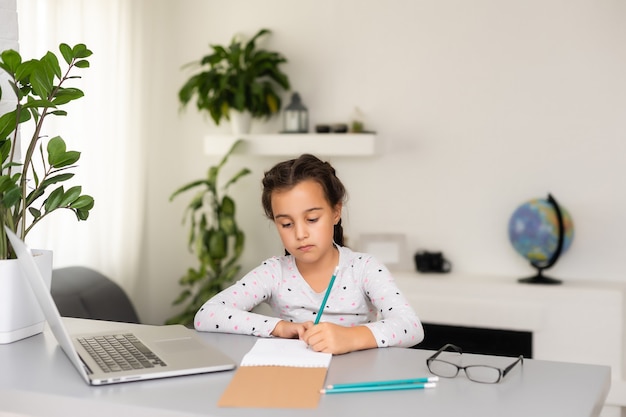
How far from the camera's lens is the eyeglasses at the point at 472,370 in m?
1.35

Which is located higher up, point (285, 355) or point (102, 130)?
point (102, 130)

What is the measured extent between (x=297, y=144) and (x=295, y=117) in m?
0.16

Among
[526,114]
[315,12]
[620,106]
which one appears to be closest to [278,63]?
[315,12]

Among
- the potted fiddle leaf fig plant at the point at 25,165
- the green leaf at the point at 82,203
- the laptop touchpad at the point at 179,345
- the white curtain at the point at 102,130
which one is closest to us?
the laptop touchpad at the point at 179,345

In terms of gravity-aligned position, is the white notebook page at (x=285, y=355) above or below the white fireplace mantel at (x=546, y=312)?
above

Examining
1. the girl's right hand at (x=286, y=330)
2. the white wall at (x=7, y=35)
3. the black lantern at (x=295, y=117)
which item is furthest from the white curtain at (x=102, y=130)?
the girl's right hand at (x=286, y=330)

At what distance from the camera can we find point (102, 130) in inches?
148

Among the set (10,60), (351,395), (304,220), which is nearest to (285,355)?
(351,395)

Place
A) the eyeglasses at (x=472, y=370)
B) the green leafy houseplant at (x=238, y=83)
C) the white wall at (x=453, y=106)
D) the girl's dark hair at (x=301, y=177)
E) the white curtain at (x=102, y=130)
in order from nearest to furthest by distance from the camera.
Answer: the eyeglasses at (x=472, y=370)
the girl's dark hair at (x=301, y=177)
the white curtain at (x=102, y=130)
the white wall at (x=453, y=106)
the green leafy houseplant at (x=238, y=83)

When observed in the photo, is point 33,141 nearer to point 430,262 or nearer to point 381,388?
point 381,388

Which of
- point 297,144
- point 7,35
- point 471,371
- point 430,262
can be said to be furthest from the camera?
point 297,144

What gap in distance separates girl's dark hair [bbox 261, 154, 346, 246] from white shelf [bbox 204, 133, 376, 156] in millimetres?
1658

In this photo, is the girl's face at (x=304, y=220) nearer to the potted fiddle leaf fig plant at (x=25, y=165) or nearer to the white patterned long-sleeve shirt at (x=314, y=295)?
the white patterned long-sleeve shirt at (x=314, y=295)

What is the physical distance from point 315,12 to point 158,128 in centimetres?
109
